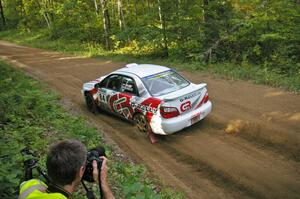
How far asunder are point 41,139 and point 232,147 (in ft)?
13.8

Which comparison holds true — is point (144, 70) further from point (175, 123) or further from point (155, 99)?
point (175, 123)

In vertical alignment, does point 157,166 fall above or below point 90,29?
below

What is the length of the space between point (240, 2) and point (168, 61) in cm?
506

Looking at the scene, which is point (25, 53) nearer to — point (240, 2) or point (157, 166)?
point (240, 2)

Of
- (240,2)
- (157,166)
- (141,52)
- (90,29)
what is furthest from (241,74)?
(90,29)

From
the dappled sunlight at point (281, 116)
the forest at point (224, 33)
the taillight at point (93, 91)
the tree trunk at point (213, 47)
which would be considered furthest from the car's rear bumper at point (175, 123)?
the tree trunk at point (213, 47)

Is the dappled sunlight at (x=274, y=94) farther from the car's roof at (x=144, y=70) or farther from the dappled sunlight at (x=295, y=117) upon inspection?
the car's roof at (x=144, y=70)

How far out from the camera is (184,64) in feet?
53.2

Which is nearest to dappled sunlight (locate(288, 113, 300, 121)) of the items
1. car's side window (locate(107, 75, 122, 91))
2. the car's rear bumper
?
the car's rear bumper

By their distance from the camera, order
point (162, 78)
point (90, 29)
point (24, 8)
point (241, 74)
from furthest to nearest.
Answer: point (24, 8), point (90, 29), point (241, 74), point (162, 78)

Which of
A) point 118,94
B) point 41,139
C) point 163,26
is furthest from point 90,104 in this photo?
point 163,26

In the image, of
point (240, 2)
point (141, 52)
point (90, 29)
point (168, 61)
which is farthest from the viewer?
point (90, 29)

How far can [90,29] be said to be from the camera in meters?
28.3

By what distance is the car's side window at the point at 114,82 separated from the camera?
337 inches
